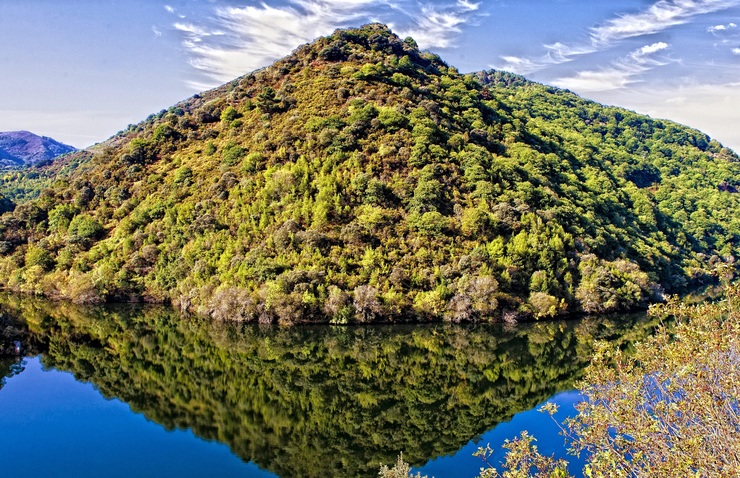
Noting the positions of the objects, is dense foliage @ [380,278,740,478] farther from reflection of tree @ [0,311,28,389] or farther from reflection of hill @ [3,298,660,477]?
reflection of tree @ [0,311,28,389]

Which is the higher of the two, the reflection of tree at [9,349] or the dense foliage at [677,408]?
the dense foliage at [677,408]

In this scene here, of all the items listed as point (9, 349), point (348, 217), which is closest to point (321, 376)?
point (9, 349)

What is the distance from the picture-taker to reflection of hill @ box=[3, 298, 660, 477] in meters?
32.8

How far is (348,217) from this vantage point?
78125 mm

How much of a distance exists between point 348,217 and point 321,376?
3639 cm

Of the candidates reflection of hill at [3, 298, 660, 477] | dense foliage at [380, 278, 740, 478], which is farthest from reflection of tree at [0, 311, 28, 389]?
dense foliage at [380, 278, 740, 478]

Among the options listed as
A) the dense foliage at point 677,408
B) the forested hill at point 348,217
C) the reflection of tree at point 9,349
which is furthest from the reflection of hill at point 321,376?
the dense foliage at point 677,408

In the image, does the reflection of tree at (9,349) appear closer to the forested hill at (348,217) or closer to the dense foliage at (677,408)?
the forested hill at (348,217)

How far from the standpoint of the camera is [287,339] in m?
59.5

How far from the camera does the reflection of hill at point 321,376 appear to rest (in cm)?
3275

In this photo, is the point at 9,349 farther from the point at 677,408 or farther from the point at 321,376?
the point at 677,408

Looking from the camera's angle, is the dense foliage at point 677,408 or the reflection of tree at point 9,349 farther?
the reflection of tree at point 9,349

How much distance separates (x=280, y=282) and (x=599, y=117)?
16973cm

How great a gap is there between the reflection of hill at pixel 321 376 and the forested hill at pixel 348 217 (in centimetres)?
661
